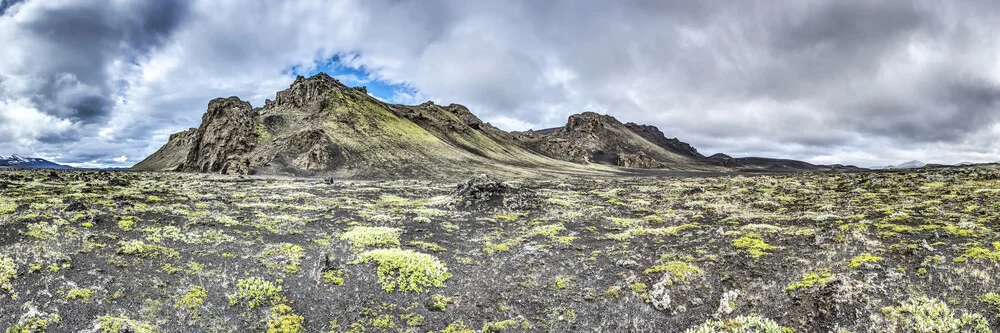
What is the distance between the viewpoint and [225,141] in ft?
369

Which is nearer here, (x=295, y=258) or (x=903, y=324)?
(x=903, y=324)

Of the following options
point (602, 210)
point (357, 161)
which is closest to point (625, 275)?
point (602, 210)

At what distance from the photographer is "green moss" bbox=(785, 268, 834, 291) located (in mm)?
13385

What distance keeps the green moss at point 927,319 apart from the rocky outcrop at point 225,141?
10454 cm

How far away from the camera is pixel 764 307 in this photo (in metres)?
12.9

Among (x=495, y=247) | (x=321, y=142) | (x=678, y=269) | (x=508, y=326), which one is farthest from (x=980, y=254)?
(x=321, y=142)

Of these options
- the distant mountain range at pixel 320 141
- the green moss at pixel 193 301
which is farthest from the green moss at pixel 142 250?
the distant mountain range at pixel 320 141

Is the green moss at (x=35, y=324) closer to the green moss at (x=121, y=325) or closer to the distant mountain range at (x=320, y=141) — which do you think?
the green moss at (x=121, y=325)

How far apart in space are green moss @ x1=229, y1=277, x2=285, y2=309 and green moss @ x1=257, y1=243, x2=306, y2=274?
1.58m

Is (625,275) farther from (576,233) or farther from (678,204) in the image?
(678,204)

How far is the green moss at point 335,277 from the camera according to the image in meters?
15.6

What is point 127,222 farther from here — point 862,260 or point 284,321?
point 862,260

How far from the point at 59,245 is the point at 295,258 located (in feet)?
29.7

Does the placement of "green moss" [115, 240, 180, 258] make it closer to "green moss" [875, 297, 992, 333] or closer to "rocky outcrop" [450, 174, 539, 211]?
"rocky outcrop" [450, 174, 539, 211]
